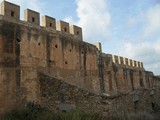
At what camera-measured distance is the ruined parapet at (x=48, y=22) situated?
519 inches

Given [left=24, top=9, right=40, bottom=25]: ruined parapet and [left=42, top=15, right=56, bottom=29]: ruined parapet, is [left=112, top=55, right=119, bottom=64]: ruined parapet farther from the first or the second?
[left=24, top=9, right=40, bottom=25]: ruined parapet

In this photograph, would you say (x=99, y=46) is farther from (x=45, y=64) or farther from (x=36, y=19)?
(x=36, y=19)

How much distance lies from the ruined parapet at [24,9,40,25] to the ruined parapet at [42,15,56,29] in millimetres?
466

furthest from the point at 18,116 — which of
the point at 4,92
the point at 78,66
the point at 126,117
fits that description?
the point at 78,66

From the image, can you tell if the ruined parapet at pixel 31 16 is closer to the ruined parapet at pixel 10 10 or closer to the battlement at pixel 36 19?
the battlement at pixel 36 19

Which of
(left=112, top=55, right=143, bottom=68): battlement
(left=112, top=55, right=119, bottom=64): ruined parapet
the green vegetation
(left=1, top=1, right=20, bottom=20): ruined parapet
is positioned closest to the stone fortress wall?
(left=1, top=1, right=20, bottom=20): ruined parapet

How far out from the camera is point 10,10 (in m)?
11.5

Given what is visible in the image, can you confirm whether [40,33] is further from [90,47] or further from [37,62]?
[90,47]

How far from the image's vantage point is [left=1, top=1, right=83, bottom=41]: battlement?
11420 millimetres

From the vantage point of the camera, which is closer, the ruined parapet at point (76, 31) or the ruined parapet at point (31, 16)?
the ruined parapet at point (31, 16)

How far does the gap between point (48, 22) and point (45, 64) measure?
94.1 inches

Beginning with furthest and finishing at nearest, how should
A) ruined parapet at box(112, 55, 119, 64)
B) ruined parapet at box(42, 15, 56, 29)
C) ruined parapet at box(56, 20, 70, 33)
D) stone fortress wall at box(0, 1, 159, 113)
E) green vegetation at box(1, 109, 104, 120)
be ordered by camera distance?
ruined parapet at box(112, 55, 119, 64), ruined parapet at box(56, 20, 70, 33), ruined parapet at box(42, 15, 56, 29), stone fortress wall at box(0, 1, 159, 113), green vegetation at box(1, 109, 104, 120)

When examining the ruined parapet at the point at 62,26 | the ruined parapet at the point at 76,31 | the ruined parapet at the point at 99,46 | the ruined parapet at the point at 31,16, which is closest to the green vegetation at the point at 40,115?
the ruined parapet at the point at 31,16

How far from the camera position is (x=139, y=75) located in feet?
78.7
